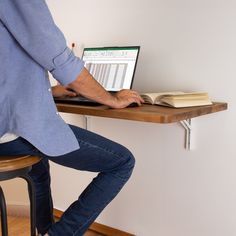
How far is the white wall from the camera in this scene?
1.36 metres

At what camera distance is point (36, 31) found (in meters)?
0.88

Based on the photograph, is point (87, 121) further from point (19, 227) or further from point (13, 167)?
point (13, 167)

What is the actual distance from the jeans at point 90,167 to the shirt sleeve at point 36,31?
25 centimetres

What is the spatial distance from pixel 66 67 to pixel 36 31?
13 cm

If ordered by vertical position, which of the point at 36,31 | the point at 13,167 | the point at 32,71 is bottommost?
the point at 13,167

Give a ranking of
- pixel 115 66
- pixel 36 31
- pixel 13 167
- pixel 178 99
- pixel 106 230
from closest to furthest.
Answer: pixel 36 31 < pixel 13 167 < pixel 178 99 < pixel 115 66 < pixel 106 230

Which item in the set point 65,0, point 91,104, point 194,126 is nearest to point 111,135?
point 194,126

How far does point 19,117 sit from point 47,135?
9 centimetres

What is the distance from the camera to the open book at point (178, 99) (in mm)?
1133

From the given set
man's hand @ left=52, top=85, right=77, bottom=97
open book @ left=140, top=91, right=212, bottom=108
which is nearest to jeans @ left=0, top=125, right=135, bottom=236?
open book @ left=140, top=91, right=212, bottom=108

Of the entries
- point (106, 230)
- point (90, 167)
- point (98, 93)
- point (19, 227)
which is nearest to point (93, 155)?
point (90, 167)

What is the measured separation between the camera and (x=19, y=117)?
924 millimetres

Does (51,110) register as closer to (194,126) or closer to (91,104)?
(91,104)

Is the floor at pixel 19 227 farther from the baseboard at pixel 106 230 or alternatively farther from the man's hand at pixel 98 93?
the man's hand at pixel 98 93
